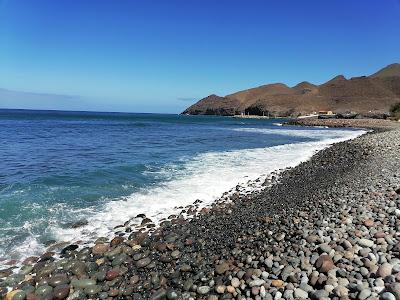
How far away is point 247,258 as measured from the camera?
252 inches

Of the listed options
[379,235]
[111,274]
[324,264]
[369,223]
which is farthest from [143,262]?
Answer: [369,223]


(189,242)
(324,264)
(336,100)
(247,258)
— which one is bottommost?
(189,242)

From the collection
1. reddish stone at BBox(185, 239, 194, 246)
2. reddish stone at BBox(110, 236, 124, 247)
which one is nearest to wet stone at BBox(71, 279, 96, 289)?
reddish stone at BBox(110, 236, 124, 247)

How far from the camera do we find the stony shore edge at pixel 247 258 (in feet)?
17.5

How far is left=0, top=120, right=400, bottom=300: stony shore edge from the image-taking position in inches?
210

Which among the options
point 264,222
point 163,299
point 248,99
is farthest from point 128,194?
point 248,99

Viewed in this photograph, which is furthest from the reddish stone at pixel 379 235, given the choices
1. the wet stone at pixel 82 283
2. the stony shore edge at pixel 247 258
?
the wet stone at pixel 82 283

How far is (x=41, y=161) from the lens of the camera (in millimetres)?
19125

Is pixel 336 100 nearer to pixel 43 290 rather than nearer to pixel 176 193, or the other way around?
pixel 176 193

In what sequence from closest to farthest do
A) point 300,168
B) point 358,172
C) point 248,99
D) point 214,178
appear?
point 358,172 < point 214,178 < point 300,168 < point 248,99

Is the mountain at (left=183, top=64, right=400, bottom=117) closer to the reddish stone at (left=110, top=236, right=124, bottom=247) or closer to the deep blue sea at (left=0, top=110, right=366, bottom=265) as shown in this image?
the deep blue sea at (left=0, top=110, right=366, bottom=265)

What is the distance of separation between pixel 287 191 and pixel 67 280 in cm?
772

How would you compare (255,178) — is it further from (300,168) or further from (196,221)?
(196,221)

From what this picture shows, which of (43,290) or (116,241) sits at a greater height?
(116,241)
